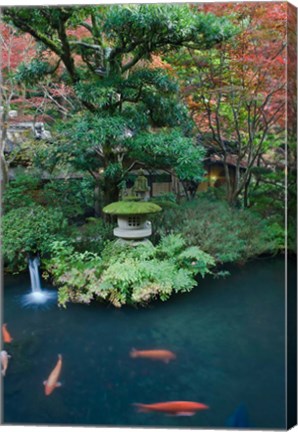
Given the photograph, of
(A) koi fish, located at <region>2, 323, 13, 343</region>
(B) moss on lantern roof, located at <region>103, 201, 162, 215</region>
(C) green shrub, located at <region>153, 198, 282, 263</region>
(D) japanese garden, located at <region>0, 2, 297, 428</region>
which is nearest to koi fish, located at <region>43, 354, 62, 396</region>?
(D) japanese garden, located at <region>0, 2, 297, 428</region>

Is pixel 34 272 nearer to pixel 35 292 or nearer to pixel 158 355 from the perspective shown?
pixel 35 292

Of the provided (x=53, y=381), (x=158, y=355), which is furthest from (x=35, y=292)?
(x=158, y=355)

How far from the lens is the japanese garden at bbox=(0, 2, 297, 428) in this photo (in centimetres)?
344

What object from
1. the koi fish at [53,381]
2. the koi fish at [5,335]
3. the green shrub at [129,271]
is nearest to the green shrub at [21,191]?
the green shrub at [129,271]

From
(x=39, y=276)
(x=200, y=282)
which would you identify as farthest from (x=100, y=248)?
(x=200, y=282)

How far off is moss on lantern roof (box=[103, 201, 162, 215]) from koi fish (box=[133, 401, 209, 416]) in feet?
5.30

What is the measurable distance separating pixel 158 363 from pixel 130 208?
1.34 metres

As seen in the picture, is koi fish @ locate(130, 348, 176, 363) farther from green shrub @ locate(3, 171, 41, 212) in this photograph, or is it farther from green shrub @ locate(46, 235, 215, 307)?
green shrub @ locate(3, 171, 41, 212)

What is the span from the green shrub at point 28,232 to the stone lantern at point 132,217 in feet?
1.56

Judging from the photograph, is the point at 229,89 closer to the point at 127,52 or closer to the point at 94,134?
the point at 127,52

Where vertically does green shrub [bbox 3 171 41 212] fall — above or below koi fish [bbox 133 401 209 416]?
above

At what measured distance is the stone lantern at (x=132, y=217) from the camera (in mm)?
3711

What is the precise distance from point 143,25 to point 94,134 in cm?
99

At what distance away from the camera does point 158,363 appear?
3516mm
